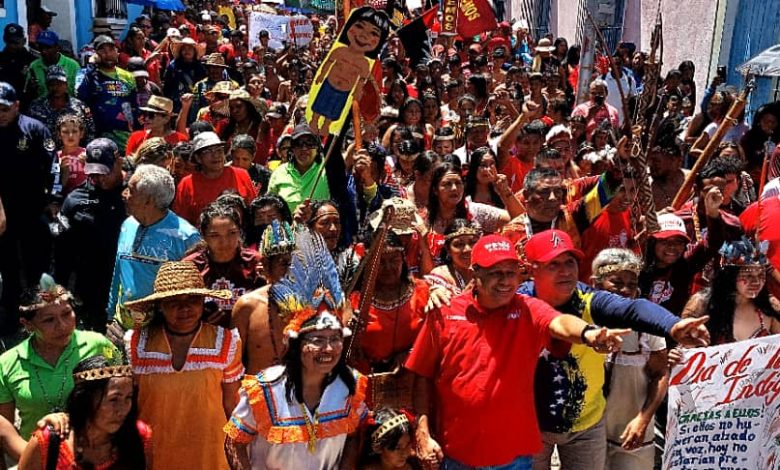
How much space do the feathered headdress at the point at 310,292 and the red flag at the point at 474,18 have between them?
8.55m

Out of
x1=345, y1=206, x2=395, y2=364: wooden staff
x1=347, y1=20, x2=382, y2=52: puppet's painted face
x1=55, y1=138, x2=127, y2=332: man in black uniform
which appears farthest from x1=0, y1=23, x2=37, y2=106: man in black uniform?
x1=345, y1=206, x2=395, y2=364: wooden staff

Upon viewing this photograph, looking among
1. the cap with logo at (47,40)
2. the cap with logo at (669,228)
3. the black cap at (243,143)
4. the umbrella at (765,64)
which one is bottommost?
the cap with logo at (669,228)

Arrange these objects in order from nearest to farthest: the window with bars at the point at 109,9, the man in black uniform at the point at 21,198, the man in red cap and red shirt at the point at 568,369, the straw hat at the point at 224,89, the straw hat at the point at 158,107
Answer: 1. the man in red cap and red shirt at the point at 568,369
2. the man in black uniform at the point at 21,198
3. the straw hat at the point at 158,107
4. the straw hat at the point at 224,89
5. the window with bars at the point at 109,9

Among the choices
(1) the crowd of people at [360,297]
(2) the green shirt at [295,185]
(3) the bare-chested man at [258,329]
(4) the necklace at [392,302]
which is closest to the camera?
(1) the crowd of people at [360,297]

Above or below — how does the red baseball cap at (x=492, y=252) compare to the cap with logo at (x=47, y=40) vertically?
below

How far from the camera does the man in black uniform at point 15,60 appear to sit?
898 cm

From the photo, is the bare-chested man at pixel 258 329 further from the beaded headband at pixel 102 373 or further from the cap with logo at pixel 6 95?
the cap with logo at pixel 6 95

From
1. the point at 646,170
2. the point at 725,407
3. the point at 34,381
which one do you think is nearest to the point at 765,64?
the point at 646,170

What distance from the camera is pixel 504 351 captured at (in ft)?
11.5

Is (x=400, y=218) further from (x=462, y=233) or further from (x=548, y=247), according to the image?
(x=548, y=247)

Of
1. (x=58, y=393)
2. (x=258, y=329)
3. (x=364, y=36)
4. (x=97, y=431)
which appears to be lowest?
(x=58, y=393)

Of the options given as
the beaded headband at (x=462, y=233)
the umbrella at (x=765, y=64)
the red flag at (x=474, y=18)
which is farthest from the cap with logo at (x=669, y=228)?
the red flag at (x=474, y=18)

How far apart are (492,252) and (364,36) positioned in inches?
111

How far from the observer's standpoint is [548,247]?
368 cm
